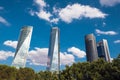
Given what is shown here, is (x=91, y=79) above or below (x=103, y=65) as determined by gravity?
below

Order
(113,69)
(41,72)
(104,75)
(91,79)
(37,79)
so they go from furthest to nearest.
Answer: (41,72), (37,79), (91,79), (104,75), (113,69)

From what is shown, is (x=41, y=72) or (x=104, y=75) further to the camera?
(x=41, y=72)

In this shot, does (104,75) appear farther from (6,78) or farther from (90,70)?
(6,78)

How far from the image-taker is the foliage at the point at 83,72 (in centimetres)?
5688

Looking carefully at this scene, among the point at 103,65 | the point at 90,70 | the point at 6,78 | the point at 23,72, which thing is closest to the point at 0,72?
the point at 6,78

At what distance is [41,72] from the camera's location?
90.7 metres

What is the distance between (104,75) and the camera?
59844mm

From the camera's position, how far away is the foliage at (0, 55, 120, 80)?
187 feet

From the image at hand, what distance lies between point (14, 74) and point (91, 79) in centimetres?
2817

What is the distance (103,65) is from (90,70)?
5552 millimetres

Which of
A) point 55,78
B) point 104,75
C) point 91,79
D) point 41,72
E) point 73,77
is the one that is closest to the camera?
point 104,75

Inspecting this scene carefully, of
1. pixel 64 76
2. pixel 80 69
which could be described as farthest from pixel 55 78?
pixel 80 69

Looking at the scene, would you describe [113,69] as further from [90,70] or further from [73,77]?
[73,77]

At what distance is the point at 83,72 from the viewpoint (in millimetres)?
68750
